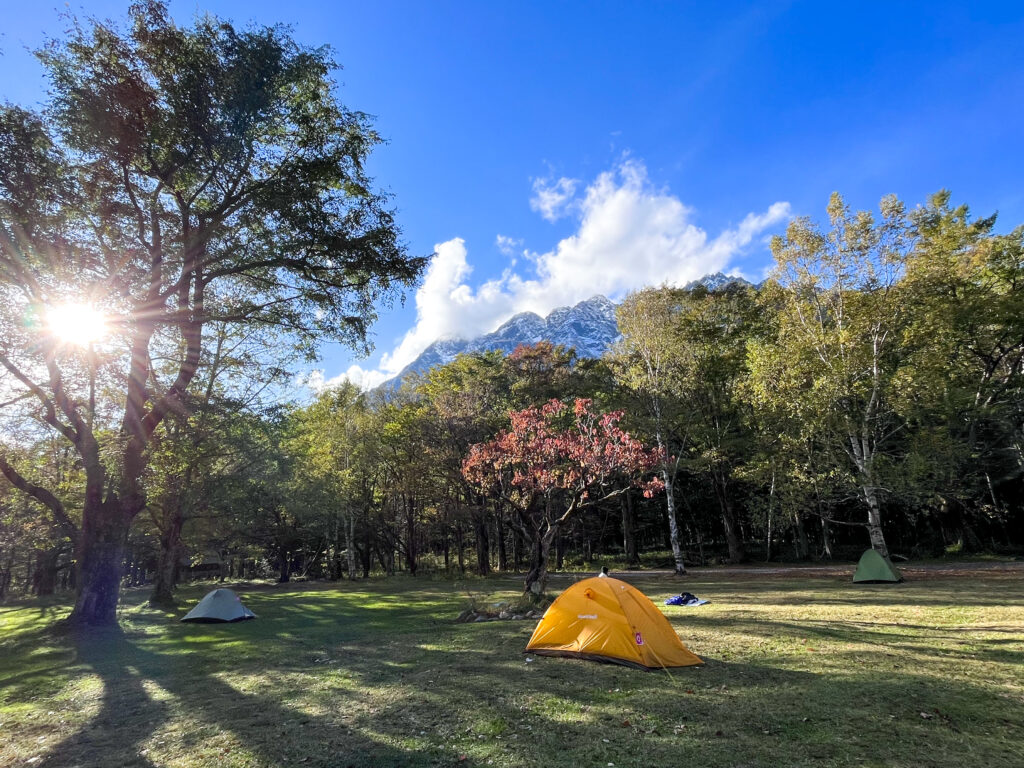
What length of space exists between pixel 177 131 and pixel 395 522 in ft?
112

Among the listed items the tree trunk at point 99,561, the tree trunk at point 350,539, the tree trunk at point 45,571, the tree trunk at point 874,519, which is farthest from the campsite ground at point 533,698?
the tree trunk at point 45,571

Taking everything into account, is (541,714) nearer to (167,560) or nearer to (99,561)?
(99,561)

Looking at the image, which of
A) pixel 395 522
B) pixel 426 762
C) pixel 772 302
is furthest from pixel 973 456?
pixel 395 522

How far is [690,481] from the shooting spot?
39406mm

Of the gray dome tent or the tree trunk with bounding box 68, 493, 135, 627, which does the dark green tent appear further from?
the tree trunk with bounding box 68, 493, 135, 627

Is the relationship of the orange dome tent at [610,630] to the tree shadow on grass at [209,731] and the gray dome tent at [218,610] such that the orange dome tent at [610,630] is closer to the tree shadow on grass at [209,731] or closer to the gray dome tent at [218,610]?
the tree shadow on grass at [209,731]

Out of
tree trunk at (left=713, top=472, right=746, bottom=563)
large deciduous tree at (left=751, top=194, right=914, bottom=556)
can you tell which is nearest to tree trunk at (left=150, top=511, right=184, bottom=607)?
large deciduous tree at (left=751, top=194, right=914, bottom=556)

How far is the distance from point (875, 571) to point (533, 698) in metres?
17.6

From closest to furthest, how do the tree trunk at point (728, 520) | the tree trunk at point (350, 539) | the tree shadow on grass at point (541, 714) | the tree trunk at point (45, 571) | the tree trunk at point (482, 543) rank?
the tree shadow on grass at point (541, 714), the tree trunk at point (728, 520), the tree trunk at point (482, 543), the tree trunk at point (45, 571), the tree trunk at point (350, 539)

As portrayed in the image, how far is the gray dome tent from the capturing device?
16.6m

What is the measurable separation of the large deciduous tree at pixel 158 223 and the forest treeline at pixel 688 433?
7.20 feet

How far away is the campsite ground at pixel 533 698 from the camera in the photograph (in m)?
5.16

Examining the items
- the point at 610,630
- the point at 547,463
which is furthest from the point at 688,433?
the point at 610,630

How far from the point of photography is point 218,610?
55.1 ft
